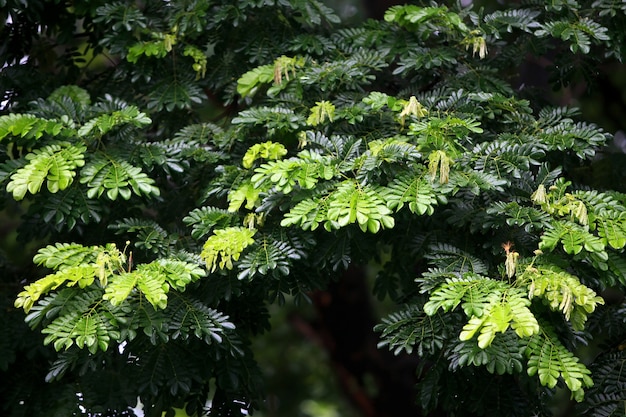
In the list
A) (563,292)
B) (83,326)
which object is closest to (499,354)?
(563,292)

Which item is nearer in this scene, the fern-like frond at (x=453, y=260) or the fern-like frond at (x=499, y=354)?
the fern-like frond at (x=499, y=354)

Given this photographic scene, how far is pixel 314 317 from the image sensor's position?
18.7 ft

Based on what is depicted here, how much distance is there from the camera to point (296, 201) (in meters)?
2.31

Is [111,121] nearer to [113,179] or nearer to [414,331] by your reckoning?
[113,179]

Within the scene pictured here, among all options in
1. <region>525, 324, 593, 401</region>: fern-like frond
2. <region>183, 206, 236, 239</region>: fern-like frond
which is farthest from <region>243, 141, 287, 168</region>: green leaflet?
<region>525, 324, 593, 401</region>: fern-like frond

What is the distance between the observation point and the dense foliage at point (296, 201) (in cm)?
217

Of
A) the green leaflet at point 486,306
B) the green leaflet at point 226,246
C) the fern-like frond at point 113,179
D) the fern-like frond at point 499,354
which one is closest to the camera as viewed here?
the green leaflet at point 486,306

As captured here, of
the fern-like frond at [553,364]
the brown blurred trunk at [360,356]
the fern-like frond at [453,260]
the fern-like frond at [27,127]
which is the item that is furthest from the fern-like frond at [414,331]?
the brown blurred trunk at [360,356]

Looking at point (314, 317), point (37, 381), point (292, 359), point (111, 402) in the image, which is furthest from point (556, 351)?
point (292, 359)

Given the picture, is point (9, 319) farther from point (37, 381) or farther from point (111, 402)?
point (111, 402)

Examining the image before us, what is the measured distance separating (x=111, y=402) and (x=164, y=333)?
19.4 inches

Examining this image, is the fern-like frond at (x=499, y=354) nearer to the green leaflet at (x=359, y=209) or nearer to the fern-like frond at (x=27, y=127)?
the green leaflet at (x=359, y=209)

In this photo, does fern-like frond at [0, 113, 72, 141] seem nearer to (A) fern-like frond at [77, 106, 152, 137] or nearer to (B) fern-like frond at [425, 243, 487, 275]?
(A) fern-like frond at [77, 106, 152, 137]

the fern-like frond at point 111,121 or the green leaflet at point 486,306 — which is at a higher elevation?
the fern-like frond at point 111,121
